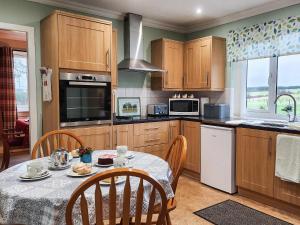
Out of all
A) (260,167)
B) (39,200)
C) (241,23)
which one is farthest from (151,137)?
(39,200)

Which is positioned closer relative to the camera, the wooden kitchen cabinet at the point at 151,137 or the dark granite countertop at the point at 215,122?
the dark granite countertop at the point at 215,122

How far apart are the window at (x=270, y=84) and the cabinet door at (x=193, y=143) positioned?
82cm

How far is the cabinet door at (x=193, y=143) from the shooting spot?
3543 mm

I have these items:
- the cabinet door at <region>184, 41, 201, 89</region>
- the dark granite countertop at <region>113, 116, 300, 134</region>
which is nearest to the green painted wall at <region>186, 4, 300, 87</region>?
the cabinet door at <region>184, 41, 201, 89</region>

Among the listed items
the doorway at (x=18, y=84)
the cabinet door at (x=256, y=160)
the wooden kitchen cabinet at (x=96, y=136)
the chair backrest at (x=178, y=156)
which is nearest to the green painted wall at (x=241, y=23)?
the cabinet door at (x=256, y=160)

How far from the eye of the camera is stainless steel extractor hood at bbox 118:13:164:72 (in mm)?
3628

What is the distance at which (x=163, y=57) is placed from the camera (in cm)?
392

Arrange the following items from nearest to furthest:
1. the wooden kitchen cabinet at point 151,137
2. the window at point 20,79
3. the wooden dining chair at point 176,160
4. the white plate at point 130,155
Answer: the wooden dining chair at point 176,160, the white plate at point 130,155, the wooden kitchen cabinet at point 151,137, the window at point 20,79

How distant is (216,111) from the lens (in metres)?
3.61

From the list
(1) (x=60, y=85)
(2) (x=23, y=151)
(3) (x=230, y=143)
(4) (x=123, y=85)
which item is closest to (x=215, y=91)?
(3) (x=230, y=143)

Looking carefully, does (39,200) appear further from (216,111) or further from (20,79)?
(20,79)

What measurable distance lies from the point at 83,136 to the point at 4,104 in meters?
3.67

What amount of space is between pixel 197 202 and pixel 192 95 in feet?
6.59

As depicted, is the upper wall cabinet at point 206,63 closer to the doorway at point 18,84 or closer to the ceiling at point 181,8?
the ceiling at point 181,8
